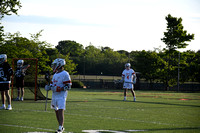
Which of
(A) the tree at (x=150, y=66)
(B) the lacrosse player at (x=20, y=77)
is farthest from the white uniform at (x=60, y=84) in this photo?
(A) the tree at (x=150, y=66)

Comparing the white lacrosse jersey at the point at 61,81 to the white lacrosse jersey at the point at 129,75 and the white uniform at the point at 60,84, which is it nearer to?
the white uniform at the point at 60,84

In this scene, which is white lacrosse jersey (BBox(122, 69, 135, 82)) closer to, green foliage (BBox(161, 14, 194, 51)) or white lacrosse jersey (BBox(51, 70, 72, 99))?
white lacrosse jersey (BBox(51, 70, 72, 99))

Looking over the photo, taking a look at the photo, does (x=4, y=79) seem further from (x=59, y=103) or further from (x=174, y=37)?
(x=174, y=37)

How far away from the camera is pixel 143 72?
49688 mm

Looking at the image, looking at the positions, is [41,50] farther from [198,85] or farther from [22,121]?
[22,121]

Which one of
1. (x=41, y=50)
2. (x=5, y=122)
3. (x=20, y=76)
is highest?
(x=41, y=50)

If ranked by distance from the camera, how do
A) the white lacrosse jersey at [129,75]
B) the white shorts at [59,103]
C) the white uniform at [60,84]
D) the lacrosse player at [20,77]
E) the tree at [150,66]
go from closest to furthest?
the white shorts at [59,103] → the white uniform at [60,84] → the lacrosse player at [20,77] → the white lacrosse jersey at [129,75] → the tree at [150,66]

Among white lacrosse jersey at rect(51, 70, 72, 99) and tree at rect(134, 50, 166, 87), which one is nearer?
white lacrosse jersey at rect(51, 70, 72, 99)

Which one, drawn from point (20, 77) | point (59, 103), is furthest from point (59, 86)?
point (20, 77)

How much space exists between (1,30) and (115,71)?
2344cm

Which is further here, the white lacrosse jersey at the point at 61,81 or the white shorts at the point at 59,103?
the white lacrosse jersey at the point at 61,81

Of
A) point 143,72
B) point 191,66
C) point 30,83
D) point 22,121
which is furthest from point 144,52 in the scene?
point 22,121

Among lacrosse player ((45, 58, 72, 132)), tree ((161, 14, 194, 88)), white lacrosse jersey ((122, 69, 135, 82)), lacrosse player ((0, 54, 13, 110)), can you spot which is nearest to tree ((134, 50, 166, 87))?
tree ((161, 14, 194, 88))

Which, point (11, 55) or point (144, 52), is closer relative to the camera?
point (11, 55)
